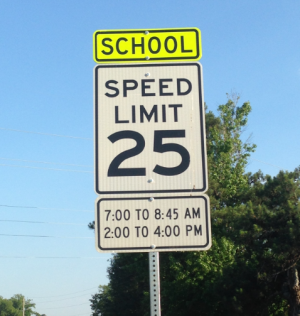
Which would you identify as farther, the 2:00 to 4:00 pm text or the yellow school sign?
the yellow school sign

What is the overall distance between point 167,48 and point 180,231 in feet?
3.93

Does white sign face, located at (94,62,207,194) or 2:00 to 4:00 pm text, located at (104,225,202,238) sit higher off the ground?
white sign face, located at (94,62,207,194)

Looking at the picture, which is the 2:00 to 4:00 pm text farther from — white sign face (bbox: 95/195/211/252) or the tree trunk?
the tree trunk

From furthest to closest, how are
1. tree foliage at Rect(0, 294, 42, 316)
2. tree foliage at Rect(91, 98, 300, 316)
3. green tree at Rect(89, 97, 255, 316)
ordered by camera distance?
tree foliage at Rect(0, 294, 42, 316), green tree at Rect(89, 97, 255, 316), tree foliage at Rect(91, 98, 300, 316)

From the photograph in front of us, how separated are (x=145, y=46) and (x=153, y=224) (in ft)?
3.87

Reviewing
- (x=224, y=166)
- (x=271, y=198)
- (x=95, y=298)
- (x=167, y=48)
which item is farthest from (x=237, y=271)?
(x=95, y=298)

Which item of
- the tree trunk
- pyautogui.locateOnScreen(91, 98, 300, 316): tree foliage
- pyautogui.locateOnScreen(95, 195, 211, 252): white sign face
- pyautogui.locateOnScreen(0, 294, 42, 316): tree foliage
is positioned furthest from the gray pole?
pyautogui.locateOnScreen(0, 294, 42, 316): tree foliage

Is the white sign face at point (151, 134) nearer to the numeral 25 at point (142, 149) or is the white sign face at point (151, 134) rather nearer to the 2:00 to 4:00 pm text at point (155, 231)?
the numeral 25 at point (142, 149)

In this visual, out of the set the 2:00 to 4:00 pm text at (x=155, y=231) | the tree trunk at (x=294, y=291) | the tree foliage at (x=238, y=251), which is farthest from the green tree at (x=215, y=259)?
the 2:00 to 4:00 pm text at (x=155, y=231)

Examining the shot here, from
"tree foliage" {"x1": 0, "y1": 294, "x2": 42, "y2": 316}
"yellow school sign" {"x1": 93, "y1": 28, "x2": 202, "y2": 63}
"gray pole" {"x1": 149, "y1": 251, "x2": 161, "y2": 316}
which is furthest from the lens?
"tree foliage" {"x1": 0, "y1": 294, "x2": 42, "y2": 316}

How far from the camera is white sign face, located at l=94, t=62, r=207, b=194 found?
3061 millimetres

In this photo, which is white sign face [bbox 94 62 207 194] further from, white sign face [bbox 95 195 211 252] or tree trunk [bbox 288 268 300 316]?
tree trunk [bbox 288 268 300 316]

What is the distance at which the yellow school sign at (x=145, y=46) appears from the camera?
3318 millimetres

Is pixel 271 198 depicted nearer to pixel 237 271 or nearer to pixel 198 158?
pixel 237 271
